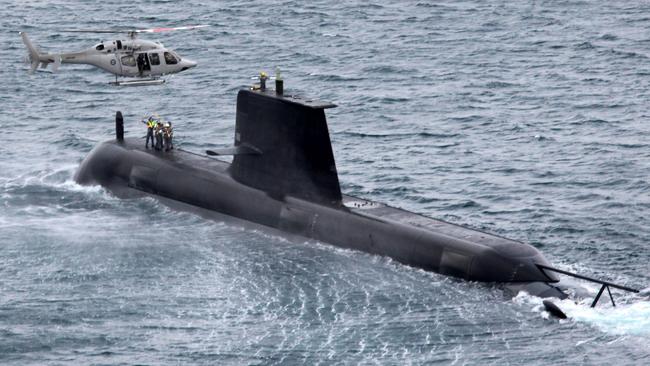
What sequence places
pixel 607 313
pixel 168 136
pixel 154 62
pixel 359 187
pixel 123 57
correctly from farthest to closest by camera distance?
1. pixel 154 62
2. pixel 123 57
3. pixel 359 187
4. pixel 168 136
5. pixel 607 313

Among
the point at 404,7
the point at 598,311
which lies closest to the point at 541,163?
the point at 598,311

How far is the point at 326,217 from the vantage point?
1805 inches

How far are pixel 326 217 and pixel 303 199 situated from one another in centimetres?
160

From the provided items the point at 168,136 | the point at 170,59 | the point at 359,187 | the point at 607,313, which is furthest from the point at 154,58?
the point at 607,313

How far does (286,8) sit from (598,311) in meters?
61.3

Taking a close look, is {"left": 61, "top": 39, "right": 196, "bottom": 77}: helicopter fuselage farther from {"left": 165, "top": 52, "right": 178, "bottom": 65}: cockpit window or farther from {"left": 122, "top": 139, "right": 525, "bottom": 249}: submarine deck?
{"left": 122, "top": 139, "right": 525, "bottom": 249}: submarine deck

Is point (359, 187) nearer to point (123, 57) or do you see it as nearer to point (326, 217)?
point (326, 217)

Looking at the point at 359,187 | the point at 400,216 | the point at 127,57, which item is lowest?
the point at 359,187

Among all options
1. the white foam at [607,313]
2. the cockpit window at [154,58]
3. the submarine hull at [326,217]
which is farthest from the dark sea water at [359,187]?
the cockpit window at [154,58]

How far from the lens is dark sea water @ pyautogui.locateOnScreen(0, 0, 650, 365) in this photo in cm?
3744

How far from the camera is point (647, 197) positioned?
51.8 meters

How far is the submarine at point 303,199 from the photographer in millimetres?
41625

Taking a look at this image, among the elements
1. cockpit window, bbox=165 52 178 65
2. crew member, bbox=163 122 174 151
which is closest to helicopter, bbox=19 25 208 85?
cockpit window, bbox=165 52 178 65

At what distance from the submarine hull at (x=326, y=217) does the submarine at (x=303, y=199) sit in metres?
0.03
